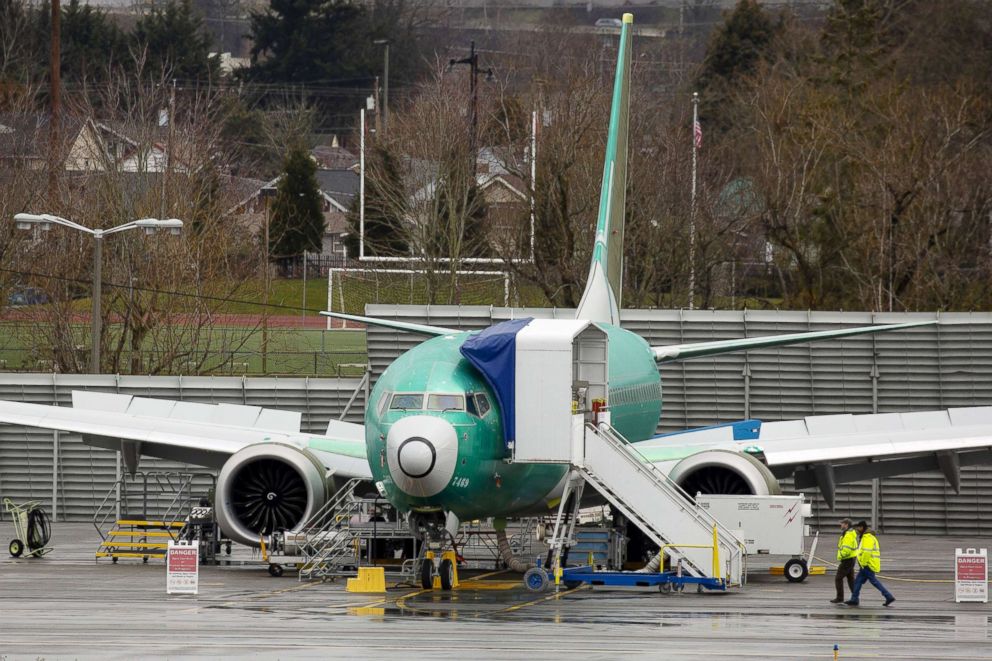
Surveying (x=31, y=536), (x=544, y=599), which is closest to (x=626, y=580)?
(x=544, y=599)

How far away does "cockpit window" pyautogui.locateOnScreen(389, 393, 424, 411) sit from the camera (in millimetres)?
25875

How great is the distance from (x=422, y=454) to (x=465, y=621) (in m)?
2.75

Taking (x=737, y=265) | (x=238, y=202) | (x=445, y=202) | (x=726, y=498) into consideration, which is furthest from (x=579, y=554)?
(x=238, y=202)

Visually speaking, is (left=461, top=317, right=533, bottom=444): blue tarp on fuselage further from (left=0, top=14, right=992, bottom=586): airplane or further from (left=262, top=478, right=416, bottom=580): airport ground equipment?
(left=262, top=478, right=416, bottom=580): airport ground equipment

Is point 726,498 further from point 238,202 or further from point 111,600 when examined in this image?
point 238,202

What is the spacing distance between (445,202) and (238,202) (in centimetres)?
1432

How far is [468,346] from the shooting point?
26.9 m

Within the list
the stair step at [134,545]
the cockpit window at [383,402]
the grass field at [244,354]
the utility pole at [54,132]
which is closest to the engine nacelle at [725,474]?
the cockpit window at [383,402]

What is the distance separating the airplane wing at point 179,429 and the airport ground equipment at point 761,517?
6.99 meters

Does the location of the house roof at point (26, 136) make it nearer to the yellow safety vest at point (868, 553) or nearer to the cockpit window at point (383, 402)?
the cockpit window at point (383, 402)

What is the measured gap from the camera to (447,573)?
2750 cm

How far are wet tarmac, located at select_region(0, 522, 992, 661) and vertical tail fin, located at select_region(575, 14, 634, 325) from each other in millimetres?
8793

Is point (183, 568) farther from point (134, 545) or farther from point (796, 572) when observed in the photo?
point (796, 572)

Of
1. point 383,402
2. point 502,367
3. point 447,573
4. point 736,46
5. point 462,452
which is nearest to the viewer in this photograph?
point 462,452
